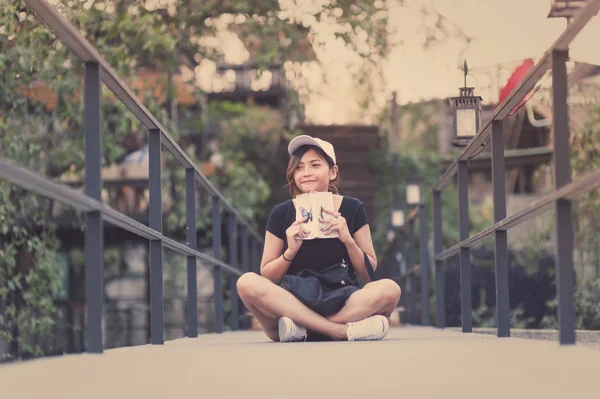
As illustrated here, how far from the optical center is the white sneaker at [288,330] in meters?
4.19

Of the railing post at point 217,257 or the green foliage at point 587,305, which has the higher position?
the railing post at point 217,257

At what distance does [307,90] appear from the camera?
36.0 feet

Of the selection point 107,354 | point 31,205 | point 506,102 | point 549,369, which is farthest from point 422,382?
point 31,205

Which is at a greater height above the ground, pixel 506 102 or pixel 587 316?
pixel 506 102

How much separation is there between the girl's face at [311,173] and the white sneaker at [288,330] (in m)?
0.60

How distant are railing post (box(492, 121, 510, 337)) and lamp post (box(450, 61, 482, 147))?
2.19m

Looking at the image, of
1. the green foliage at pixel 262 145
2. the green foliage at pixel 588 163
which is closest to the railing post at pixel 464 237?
the green foliage at pixel 588 163

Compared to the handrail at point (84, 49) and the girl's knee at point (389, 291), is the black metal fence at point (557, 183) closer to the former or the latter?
the girl's knee at point (389, 291)

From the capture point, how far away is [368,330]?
4.18 m

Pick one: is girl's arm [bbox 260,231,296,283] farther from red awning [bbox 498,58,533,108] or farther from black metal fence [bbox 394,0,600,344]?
red awning [bbox 498,58,533,108]

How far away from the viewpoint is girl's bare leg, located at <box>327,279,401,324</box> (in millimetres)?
4277

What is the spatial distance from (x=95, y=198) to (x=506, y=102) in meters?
1.55

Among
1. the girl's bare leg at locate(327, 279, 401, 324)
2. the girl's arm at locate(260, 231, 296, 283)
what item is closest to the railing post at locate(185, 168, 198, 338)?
the girl's arm at locate(260, 231, 296, 283)

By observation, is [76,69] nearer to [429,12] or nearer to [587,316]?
[429,12]
